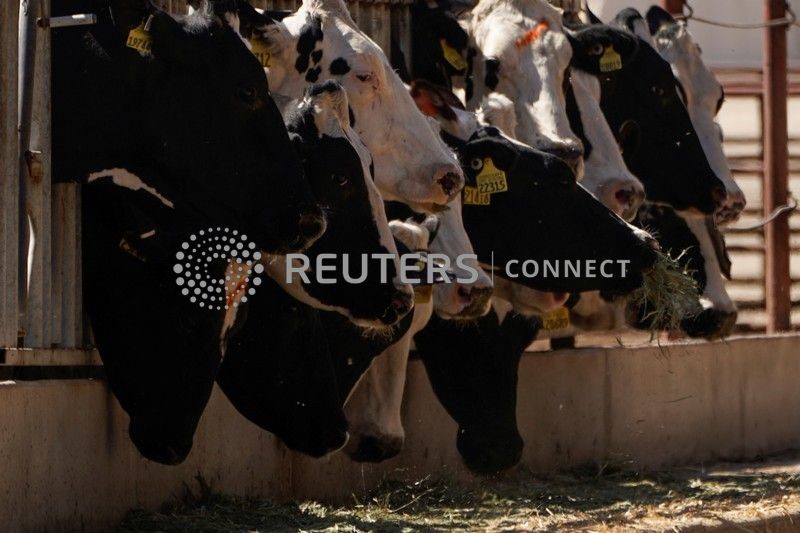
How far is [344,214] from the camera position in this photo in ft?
21.8

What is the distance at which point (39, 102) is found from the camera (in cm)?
612

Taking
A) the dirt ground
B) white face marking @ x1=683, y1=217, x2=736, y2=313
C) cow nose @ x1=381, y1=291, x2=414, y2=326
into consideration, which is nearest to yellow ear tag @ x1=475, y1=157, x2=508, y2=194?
the dirt ground

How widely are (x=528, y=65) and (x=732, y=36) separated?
28.1 feet

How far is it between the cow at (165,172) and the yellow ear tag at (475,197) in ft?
6.19

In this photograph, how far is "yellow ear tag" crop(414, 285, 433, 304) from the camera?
704 centimetres

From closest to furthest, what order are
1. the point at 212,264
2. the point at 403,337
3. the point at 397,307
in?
the point at 212,264
the point at 397,307
the point at 403,337

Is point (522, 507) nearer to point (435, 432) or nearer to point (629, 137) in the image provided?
point (435, 432)

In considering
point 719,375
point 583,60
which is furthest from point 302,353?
point 719,375

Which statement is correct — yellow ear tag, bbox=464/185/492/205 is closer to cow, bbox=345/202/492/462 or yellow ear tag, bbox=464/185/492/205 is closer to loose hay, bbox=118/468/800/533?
cow, bbox=345/202/492/462

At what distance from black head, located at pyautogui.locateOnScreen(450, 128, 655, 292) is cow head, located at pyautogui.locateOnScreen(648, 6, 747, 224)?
203 cm

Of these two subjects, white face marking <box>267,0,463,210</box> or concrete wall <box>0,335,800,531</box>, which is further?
white face marking <box>267,0,463,210</box>

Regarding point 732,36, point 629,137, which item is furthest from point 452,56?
point 732,36

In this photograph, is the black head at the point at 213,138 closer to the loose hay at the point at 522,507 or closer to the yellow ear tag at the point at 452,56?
the loose hay at the point at 522,507

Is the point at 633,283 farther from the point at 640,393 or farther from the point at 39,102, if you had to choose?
the point at 39,102
